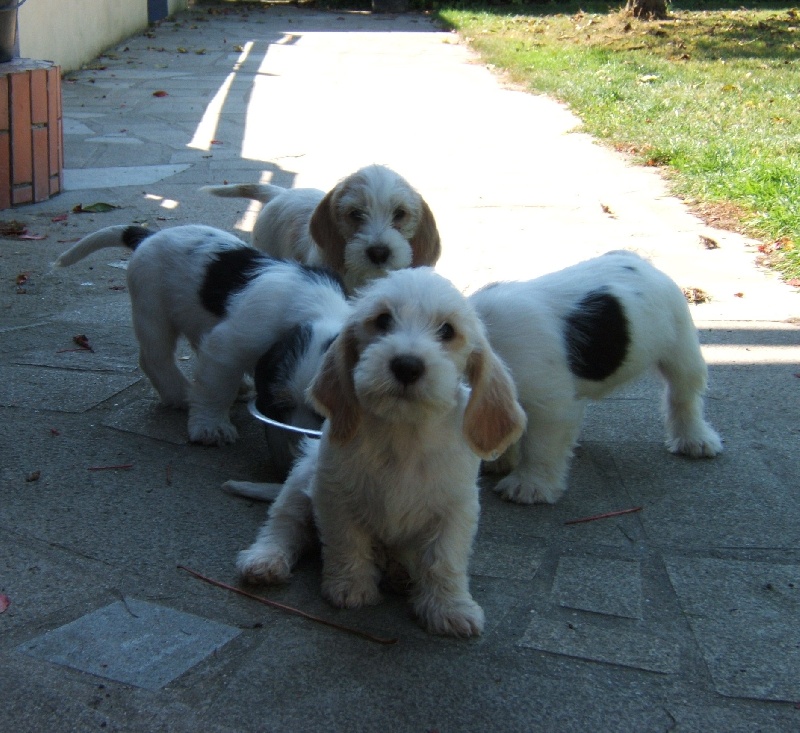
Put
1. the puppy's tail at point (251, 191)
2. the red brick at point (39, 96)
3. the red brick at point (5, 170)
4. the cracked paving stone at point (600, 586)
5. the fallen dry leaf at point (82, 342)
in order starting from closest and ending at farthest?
1. the cracked paving stone at point (600, 586)
2. the fallen dry leaf at point (82, 342)
3. the puppy's tail at point (251, 191)
4. the red brick at point (5, 170)
5. the red brick at point (39, 96)

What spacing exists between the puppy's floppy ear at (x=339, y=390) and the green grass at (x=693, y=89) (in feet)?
14.9

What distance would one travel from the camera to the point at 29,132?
7902mm

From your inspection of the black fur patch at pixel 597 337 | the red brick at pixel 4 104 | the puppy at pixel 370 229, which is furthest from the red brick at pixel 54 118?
the black fur patch at pixel 597 337

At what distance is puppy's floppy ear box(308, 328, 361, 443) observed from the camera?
3031 millimetres

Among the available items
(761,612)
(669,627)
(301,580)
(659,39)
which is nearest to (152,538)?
(301,580)

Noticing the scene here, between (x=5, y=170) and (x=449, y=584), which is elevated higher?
(x=5, y=170)

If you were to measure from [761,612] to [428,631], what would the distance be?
1.08 meters

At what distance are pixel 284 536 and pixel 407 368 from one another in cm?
89

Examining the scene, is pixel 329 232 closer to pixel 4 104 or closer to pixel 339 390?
pixel 339 390

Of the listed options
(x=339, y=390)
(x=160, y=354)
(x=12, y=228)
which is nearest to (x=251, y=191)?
(x=160, y=354)

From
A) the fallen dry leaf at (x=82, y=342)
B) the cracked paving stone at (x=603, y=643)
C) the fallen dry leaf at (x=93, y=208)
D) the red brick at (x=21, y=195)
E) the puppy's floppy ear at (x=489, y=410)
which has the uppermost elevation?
the puppy's floppy ear at (x=489, y=410)

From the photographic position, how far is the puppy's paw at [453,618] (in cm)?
300

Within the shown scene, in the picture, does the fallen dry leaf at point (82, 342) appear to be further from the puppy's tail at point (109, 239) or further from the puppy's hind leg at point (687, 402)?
the puppy's hind leg at point (687, 402)

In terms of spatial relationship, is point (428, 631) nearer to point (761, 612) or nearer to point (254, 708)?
point (254, 708)
